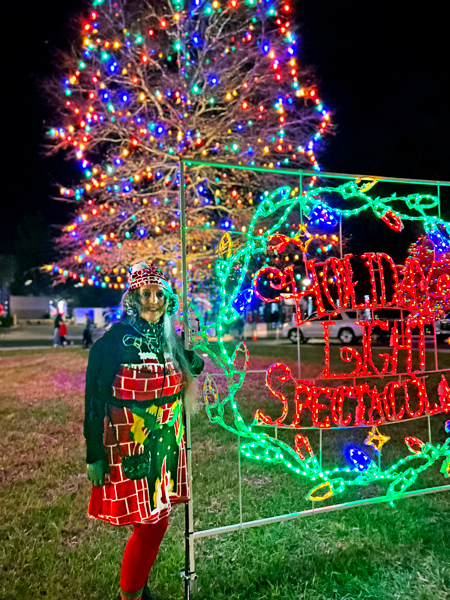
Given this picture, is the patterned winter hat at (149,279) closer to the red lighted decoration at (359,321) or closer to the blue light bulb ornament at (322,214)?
the red lighted decoration at (359,321)

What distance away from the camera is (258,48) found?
440 inches

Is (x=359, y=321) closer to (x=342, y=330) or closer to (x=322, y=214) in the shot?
(x=322, y=214)

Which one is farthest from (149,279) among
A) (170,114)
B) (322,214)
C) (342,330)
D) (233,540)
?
(342,330)

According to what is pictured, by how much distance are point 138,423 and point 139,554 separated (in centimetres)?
71

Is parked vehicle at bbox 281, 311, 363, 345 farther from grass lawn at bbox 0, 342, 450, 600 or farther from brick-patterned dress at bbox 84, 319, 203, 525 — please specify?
brick-patterned dress at bbox 84, 319, 203, 525

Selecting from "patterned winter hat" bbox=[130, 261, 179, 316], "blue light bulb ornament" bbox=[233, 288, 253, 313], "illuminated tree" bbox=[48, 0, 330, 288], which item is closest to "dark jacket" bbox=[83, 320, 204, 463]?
"patterned winter hat" bbox=[130, 261, 179, 316]

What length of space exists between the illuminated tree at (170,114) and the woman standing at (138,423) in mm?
7871

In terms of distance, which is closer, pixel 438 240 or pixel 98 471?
pixel 98 471

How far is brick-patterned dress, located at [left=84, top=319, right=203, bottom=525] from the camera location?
234 centimetres

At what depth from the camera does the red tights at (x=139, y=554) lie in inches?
97.3

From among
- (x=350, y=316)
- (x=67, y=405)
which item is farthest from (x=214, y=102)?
(x=350, y=316)

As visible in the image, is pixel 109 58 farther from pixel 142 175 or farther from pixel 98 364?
pixel 98 364

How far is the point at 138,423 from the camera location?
7.89ft

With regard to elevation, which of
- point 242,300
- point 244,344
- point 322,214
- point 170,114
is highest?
point 170,114
